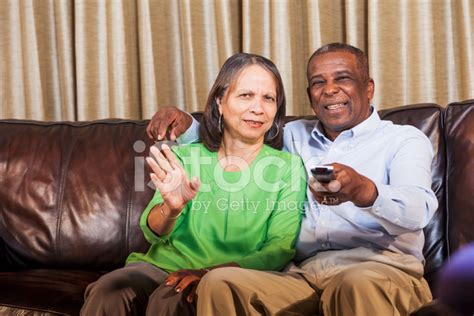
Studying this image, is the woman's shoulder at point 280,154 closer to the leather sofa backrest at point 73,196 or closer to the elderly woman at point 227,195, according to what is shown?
the elderly woman at point 227,195

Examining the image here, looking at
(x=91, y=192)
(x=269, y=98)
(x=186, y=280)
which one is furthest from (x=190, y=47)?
(x=186, y=280)

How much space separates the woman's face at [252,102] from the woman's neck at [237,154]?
1.2 inches

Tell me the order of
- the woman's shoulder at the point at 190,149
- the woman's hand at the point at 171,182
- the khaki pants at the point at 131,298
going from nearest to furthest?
the khaki pants at the point at 131,298 < the woman's hand at the point at 171,182 < the woman's shoulder at the point at 190,149

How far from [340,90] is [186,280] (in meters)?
0.69

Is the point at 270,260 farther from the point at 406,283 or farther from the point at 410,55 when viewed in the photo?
the point at 410,55

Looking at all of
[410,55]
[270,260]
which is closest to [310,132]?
[270,260]

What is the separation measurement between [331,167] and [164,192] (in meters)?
0.46

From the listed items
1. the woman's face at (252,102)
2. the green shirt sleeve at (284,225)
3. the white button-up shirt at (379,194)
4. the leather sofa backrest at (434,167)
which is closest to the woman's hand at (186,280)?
the green shirt sleeve at (284,225)

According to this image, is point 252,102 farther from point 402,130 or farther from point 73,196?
point 73,196

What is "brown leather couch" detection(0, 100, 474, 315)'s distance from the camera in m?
2.15

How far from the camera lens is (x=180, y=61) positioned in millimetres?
2998

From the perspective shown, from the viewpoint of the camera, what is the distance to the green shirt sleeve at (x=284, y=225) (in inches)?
75.1

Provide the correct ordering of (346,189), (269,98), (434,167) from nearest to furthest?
(346,189)
(269,98)
(434,167)

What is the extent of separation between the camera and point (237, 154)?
6.91 ft
